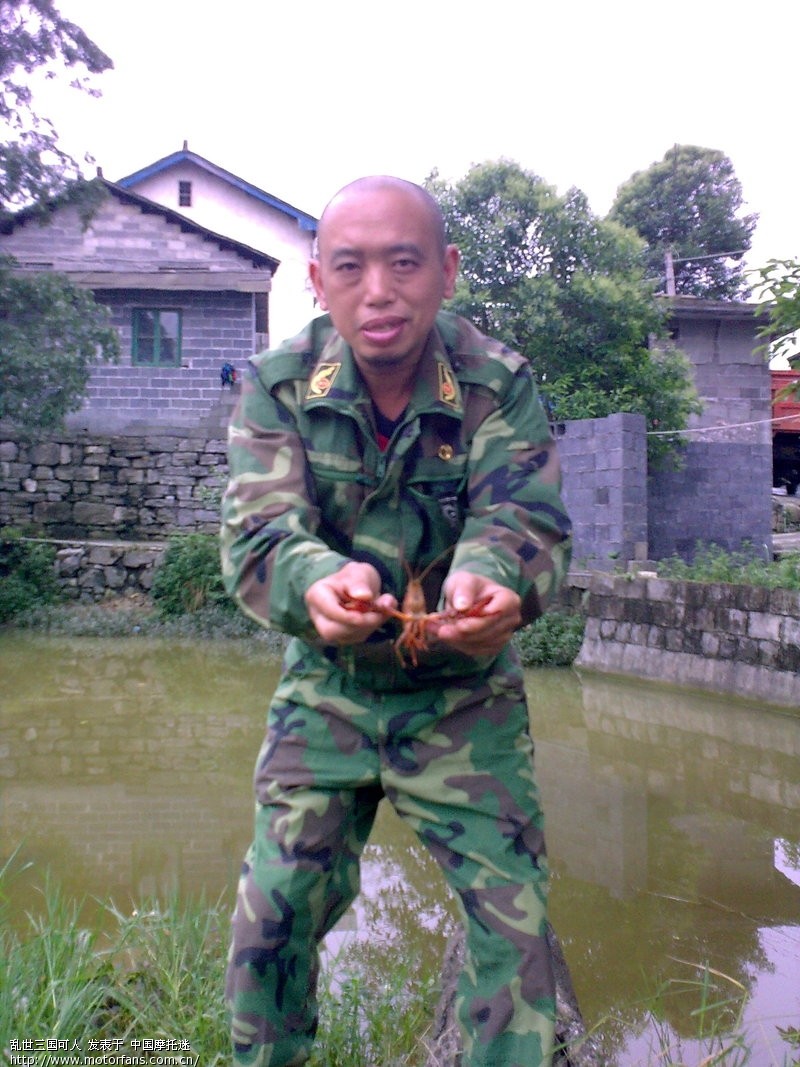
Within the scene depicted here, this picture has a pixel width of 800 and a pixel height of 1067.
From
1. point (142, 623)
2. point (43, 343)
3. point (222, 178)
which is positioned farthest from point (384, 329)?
point (222, 178)

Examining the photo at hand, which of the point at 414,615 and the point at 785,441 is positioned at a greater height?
the point at 785,441

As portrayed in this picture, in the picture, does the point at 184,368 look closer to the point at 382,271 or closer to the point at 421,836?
the point at 382,271

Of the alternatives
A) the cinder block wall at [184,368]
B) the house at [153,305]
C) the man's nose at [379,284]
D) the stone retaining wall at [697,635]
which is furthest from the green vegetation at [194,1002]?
the cinder block wall at [184,368]

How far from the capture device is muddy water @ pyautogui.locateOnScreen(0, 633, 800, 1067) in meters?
3.08

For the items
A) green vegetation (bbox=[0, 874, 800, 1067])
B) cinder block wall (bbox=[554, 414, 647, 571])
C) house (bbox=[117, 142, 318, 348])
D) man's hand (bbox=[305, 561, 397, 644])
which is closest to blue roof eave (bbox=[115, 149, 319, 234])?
house (bbox=[117, 142, 318, 348])

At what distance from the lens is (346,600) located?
1563mm

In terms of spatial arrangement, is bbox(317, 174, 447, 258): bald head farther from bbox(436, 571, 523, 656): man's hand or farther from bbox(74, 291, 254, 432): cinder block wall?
bbox(74, 291, 254, 432): cinder block wall

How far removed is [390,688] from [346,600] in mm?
323

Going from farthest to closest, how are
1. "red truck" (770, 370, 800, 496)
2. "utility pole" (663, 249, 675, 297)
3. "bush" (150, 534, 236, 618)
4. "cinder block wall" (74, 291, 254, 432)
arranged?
1. "utility pole" (663, 249, 675, 297)
2. "red truck" (770, 370, 800, 496)
3. "cinder block wall" (74, 291, 254, 432)
4. "bush" (150, 534, 236, 618)

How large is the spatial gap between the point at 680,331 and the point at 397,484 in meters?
16.0

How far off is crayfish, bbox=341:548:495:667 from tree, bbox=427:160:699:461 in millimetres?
10527

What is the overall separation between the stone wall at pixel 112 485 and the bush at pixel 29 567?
1298 mm

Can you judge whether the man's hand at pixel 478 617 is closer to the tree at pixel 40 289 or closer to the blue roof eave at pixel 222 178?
the tree at pixel 40 289

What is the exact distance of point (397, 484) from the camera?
1.90 m
